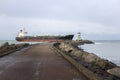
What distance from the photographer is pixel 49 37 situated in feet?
361

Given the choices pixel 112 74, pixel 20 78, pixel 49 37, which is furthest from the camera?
pixel 49 37

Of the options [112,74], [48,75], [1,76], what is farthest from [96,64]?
[1,76]

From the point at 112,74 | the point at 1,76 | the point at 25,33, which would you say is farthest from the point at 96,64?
the point at 25,33

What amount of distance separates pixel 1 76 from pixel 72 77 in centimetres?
305

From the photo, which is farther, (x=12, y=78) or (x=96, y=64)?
(x=96, y=64)

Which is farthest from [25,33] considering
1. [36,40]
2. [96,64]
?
[96,64]

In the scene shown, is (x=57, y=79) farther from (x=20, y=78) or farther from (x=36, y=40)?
(x=36, y=40)

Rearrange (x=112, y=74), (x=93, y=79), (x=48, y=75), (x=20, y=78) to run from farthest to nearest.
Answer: (x=112, y=74), (x=48, y=75), (x=20, y=78), (x=93, y=79)

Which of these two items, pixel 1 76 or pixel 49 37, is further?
pixel 49 37

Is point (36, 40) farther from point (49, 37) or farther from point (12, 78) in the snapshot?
point (12, 78)

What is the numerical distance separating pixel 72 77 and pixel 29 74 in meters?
2.02

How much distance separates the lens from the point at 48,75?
13.2 m

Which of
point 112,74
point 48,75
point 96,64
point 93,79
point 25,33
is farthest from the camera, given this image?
point 25,33

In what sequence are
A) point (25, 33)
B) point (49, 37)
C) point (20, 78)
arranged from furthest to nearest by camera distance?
point (25, 33)
point (49, 37)
point (20, 78)
